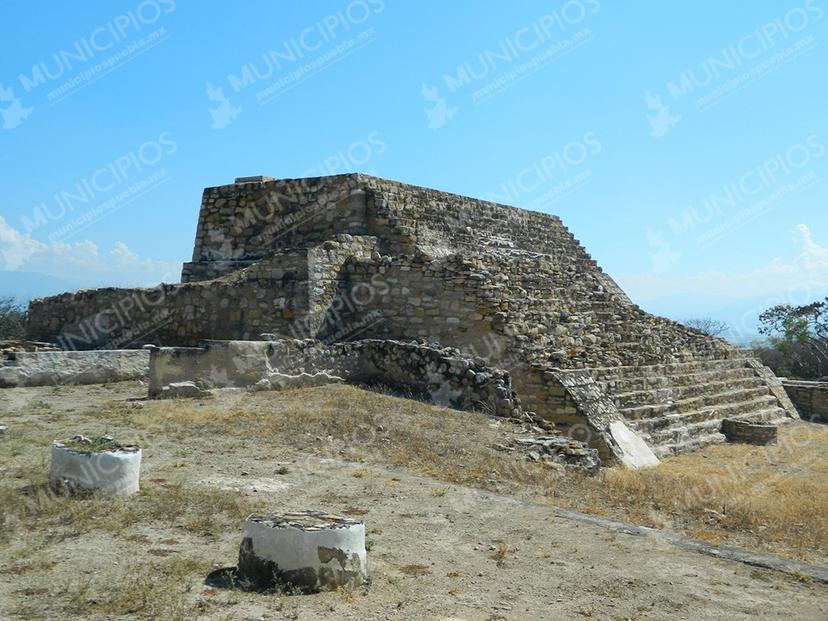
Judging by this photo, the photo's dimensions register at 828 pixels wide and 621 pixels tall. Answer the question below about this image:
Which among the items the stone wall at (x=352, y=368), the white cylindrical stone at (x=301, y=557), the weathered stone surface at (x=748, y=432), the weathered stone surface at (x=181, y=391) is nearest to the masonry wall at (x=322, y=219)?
the stone wall at (x=352, y=368)

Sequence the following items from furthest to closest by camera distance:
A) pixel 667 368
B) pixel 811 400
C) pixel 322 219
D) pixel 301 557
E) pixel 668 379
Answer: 1. pixel 811 400
2. pixel 322 219
3. pixel 667 368
4. pixel 668 379
5. pixel 301 557

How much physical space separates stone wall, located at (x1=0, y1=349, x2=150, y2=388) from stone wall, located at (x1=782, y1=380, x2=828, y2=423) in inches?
627

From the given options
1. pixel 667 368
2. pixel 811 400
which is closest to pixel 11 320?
pixel 667 368

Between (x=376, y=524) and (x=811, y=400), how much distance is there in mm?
17327

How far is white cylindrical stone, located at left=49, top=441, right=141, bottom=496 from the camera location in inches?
218

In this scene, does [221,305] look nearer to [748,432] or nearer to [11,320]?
[748,432]

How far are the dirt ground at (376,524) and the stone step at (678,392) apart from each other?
10.4 feet

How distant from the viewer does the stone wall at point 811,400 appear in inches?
749

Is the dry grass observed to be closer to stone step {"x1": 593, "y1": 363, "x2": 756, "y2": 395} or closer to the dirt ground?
the dirt ground

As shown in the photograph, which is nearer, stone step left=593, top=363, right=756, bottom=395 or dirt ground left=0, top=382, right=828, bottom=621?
dirt ground left=0, top=382, right=828, bottom=621

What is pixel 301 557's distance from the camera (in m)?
4.16

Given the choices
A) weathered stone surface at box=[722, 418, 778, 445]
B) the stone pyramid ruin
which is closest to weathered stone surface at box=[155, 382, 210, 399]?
the stone pyramid ruin

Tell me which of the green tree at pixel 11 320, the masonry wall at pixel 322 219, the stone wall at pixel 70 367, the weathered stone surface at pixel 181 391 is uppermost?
the green tree at pixel 11 320

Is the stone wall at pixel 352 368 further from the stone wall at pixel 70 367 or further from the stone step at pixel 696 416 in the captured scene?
the stone step at pixel 696 416
